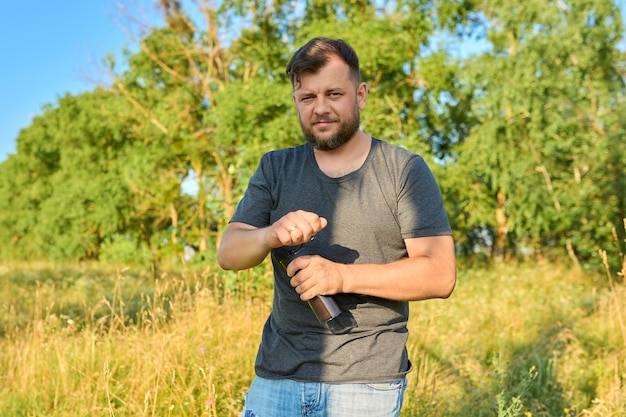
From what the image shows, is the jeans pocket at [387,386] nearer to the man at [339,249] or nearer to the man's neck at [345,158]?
the man at [339,249]

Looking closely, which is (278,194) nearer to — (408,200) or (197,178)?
(408,200)

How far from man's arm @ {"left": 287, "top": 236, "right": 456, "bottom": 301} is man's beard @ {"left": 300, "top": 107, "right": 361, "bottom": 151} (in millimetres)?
382

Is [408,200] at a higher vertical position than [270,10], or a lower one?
lower

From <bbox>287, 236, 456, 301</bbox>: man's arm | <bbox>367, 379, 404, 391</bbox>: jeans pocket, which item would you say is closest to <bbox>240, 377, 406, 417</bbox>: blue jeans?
<bbox>367, 379, 404, 391</bbox>: jeans pocket

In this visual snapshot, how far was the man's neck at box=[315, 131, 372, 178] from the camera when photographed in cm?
202

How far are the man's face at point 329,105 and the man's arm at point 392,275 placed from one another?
407 mm

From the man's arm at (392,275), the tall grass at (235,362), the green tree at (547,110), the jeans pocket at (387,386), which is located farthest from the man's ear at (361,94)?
the green tree at (547,110)

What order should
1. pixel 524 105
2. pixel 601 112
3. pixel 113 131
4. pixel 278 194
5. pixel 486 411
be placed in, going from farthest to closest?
pixel 113 131 < pixel 524 105 < pixel 601 112 < pixel 486 411 < pixel 278 194

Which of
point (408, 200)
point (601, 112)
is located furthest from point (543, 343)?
point (601, 112)

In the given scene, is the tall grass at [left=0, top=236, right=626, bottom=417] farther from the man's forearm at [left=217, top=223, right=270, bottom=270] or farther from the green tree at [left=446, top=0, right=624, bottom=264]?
the green tree at [left=446, top=0, right=624, bottom=264]

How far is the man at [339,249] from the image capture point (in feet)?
5.94

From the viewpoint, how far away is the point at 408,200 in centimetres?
194

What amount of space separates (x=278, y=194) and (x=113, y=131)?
2315cm

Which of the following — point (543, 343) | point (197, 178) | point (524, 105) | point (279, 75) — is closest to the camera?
point (543, 343)
